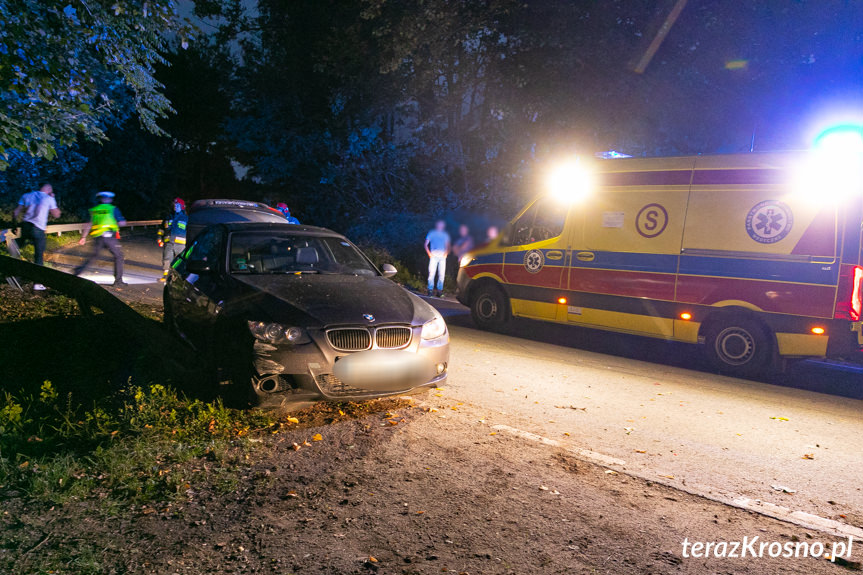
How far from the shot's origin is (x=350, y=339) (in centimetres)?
505

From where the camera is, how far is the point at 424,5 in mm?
16984

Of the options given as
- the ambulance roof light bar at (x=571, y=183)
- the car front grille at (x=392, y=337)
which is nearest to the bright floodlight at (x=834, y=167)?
the ambulance roof light bar at (x=571, y=183)

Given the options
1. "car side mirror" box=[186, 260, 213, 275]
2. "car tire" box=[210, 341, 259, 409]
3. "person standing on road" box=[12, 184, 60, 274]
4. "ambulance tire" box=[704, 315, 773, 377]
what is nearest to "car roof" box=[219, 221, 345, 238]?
"car side mirror" box=[186, 260, 213, 275]

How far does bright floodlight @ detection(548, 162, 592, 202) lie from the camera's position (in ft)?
32.2

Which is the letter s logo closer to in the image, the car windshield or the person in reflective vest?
the car windshield

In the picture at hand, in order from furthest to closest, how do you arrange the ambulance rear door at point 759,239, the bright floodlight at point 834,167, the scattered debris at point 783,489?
the ambulance rear door at point 759,239
the bright floodlight at point 834,167
the scattered debris at point 783,489

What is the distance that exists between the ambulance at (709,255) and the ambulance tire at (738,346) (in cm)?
1

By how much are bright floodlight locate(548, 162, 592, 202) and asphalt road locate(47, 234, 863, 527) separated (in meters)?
2.31

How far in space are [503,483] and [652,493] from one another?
1.00 metres

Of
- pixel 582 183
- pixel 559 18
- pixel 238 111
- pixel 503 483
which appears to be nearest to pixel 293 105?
pixel 238 111

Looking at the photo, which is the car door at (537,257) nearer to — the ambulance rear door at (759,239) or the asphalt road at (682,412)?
the asphalt road at (682,412)

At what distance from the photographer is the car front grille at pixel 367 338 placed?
5012 mm

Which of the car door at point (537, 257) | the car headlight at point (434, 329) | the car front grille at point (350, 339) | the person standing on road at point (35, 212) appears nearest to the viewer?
the car front grille at point (350, 339)

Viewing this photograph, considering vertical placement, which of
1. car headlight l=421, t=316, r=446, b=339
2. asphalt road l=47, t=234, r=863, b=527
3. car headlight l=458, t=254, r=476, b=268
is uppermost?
car headlight l=458, t=254, r=476, b=268
